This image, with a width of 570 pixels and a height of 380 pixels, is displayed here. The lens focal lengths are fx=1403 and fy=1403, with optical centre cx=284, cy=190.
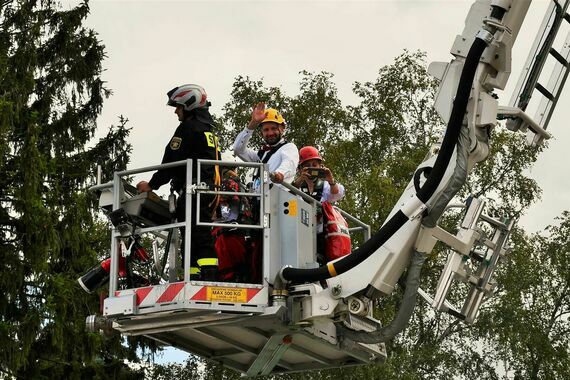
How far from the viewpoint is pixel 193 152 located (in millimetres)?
13055

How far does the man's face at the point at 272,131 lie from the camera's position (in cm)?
1381

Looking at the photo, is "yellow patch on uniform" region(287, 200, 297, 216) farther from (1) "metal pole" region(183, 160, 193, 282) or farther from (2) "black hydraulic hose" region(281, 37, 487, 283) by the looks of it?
(1) "metal pole" region(183, 160, 193, 282)

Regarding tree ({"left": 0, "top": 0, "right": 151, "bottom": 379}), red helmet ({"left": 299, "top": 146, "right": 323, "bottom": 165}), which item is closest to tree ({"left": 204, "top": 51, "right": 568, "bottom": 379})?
tree ({"left": 0, "top": 0, "right": 151, "bottom": 379})

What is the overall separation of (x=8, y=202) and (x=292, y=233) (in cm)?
1295

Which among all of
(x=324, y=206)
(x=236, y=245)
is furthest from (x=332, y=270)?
(x=324, y=206)

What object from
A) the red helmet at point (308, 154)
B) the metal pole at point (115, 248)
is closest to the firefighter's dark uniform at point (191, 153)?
the metal pole at point (115, 248)

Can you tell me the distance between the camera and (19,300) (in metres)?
24.8

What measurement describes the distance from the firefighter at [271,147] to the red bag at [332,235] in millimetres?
518

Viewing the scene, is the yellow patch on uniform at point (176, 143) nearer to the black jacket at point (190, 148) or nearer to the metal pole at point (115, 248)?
the black jacket at point (190, 148)

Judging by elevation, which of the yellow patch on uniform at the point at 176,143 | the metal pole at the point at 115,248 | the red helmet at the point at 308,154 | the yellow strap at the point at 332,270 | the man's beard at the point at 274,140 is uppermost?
the red helmet at the point at 308,154

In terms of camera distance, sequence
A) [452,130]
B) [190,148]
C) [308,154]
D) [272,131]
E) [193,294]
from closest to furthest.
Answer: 1. [193,294]
2. [452,130]
3. [190,148]
4. [272,131]
5. [308,154]

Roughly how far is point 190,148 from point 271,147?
1126mm

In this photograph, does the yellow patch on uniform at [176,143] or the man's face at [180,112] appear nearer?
the yellow patch on uniform at [176,143]

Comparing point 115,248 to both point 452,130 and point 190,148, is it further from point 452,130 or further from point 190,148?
point 452,130
